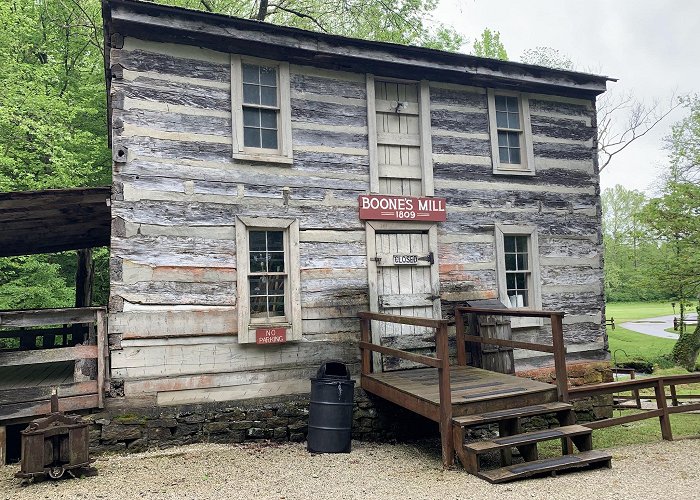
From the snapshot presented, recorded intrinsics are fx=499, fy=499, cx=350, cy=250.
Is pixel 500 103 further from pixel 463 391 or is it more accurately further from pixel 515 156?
pixel 463 391

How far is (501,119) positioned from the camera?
9344 mm

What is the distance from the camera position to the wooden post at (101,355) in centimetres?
646

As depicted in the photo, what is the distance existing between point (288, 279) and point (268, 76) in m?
3.20

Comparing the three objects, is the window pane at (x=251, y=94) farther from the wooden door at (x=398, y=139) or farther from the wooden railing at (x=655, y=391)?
the wooden railing at (x=655, y=391)

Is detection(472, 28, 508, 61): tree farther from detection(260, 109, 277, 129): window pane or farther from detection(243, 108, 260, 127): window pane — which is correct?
detection(243, 108, 260, 127): window pane

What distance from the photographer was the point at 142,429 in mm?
6629

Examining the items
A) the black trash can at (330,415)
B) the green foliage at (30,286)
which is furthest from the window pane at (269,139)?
the green foliage at (30,286)

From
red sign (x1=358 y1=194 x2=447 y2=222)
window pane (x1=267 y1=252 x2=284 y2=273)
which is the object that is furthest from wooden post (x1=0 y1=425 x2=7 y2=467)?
red sign (x1=358 y1=194 x2=447 y2=222)

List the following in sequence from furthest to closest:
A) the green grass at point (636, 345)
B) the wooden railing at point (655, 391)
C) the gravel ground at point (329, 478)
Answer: the green grass at point (636, 345)
the wooden railing at point (655, 391)
the gravel ground at point (329, 478)

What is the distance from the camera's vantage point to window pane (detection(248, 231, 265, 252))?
7.50 metres

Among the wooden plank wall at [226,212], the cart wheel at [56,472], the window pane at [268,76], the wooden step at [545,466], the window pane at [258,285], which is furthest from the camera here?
the window pane at [268,76]

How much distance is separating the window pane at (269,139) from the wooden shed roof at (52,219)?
2.33 m

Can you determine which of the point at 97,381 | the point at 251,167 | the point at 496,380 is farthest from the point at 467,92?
the point at 97,381

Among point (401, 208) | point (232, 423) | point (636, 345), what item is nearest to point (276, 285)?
point (232, 423)
